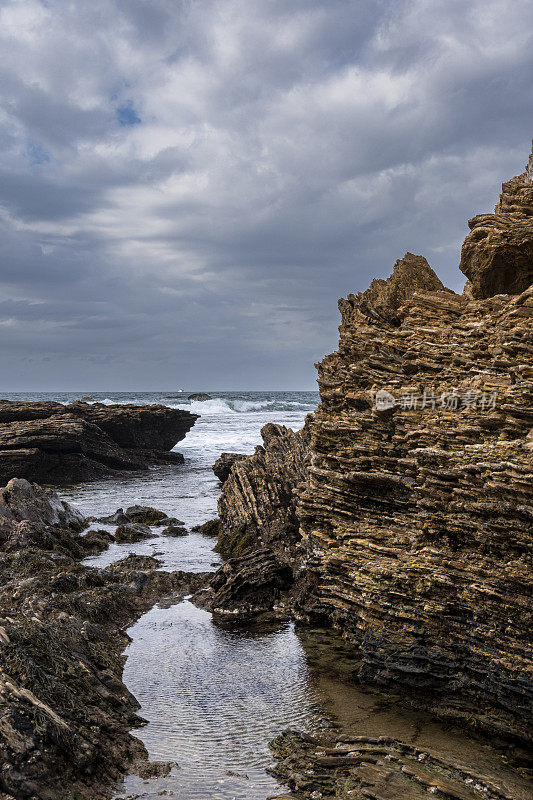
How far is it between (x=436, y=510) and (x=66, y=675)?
20.4 ft

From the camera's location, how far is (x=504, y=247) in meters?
12.3

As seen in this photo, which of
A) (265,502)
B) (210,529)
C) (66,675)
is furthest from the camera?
(210,529)

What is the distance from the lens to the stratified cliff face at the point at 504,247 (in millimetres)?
12203

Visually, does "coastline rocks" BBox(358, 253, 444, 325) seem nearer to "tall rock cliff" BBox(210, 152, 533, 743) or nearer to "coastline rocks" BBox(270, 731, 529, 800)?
"tall rock cliff" BBox(210, 152, 533, 743)

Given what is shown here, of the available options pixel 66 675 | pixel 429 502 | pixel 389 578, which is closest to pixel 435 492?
pixel 429 502

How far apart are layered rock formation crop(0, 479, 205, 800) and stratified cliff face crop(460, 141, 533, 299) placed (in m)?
11.0

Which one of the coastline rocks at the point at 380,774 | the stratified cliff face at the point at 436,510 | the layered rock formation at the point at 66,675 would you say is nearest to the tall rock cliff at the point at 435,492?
the stratified cliff face at the point at 436,510

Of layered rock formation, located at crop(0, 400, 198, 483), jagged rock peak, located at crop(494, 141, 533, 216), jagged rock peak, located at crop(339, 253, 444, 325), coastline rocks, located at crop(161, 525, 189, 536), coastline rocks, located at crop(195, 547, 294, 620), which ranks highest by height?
jagged rock peak, located at crop(494, 141, 533, 216)

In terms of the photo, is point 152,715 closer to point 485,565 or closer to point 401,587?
point 401,587

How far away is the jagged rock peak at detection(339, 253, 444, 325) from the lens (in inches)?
534

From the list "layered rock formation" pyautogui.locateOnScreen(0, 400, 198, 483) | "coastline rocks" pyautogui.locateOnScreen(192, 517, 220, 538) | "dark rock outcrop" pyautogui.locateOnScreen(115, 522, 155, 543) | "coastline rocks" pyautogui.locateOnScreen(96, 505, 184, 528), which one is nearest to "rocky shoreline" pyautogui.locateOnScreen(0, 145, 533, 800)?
"dark rock outcrop" pyautogui.locateOnScreen(115, 522, 155, 543)

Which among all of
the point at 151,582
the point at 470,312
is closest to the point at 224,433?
the point at 151,582

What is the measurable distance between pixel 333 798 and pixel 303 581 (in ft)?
26.3

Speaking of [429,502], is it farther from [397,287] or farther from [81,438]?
[81,438]
